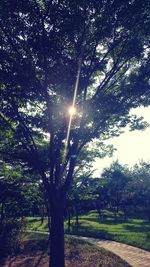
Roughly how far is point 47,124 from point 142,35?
5.59m

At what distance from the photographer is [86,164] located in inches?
711

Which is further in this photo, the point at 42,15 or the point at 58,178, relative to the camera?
the point at 58,178

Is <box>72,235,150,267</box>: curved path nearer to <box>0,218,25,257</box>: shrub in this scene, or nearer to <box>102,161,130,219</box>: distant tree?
<box>0,218,25,257</box>: shrub

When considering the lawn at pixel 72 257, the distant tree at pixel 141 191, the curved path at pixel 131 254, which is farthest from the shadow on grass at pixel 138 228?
the distant tree at pixel 141 191

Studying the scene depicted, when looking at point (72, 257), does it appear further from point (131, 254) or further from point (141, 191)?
point (141, 191)

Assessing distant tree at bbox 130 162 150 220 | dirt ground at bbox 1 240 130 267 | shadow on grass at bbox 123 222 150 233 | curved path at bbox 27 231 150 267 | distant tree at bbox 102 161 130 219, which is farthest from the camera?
distant tree at bbox 102 161 130 219

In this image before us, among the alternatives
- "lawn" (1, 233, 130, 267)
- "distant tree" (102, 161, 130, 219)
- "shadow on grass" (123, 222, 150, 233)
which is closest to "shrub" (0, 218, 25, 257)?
"lawn" (1, 233, 130, 267)

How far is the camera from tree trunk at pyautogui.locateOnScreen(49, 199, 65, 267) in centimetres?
1180

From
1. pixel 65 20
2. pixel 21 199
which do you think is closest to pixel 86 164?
pixel 21 199

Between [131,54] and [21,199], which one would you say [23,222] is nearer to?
[21,199]

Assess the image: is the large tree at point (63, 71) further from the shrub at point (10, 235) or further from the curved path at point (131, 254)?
the shrub at point (10, 235)

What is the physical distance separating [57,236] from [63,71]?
7710 millimetres

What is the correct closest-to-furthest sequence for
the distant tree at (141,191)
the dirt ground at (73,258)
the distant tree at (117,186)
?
the dirt ground at (73,258) → the distant tree at (141,191) → the distant tree at (117,186)

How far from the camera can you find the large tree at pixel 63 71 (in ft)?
28.7
